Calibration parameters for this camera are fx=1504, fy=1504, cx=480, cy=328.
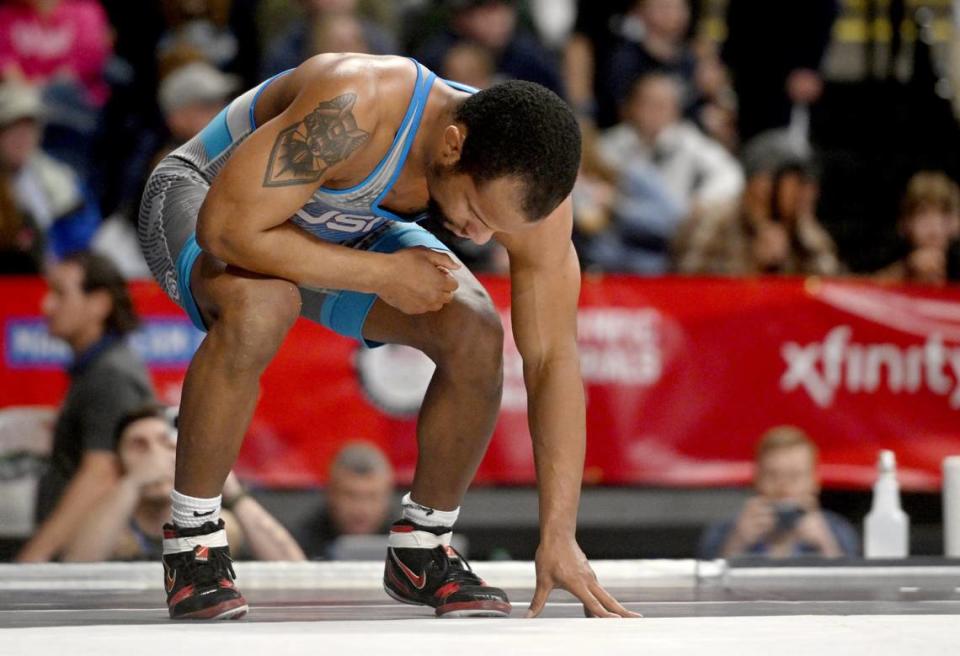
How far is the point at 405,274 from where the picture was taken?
268 cm

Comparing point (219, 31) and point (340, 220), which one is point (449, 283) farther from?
point (219, 31)

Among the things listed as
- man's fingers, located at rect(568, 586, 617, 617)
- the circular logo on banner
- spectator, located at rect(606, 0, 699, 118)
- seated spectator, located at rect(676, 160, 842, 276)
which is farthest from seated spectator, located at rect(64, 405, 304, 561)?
spectator, located at rect(606, 0, 699, 118)

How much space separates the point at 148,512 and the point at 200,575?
169 cm

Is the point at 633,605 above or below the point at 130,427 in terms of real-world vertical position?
below

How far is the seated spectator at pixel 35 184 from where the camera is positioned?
228 inches

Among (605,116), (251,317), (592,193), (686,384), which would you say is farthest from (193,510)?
(605,116)

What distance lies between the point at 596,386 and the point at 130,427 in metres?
1.62

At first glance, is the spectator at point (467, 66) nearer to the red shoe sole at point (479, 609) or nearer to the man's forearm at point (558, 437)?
the man's forearm at point (558, 437)

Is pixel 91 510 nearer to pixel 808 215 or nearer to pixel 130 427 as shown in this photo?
pixel 130 427

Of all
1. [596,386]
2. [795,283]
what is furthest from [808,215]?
[596,386]

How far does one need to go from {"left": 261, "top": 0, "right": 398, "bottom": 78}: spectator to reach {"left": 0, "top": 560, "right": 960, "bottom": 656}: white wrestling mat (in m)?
3.17

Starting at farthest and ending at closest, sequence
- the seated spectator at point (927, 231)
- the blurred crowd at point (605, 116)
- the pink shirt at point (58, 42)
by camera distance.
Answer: the pink shirt at point (58, 42)
the seated spectator at point (927, 231)
the blurred crowd at point (605, 116)

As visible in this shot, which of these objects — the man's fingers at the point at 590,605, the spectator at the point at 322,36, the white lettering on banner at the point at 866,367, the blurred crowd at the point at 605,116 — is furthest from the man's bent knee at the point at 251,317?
the spectator at the point at 322,36

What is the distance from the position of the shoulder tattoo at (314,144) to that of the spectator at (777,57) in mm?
4700
